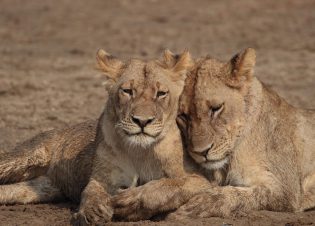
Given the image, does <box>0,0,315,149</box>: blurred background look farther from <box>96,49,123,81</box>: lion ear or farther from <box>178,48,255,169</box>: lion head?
<box>178,48,255,169</box>: lion head

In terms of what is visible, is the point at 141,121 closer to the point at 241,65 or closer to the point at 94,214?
the point at 94,214

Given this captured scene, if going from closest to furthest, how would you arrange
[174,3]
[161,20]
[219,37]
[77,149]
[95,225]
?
[95,225]
[77,149]
[219,37]
[161,20]
[174,3]

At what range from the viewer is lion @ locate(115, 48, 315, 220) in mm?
6559

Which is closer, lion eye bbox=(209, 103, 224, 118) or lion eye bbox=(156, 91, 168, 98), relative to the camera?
lion eye bbox=(156, 91, 168, 98)

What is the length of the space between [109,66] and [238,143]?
1118mm

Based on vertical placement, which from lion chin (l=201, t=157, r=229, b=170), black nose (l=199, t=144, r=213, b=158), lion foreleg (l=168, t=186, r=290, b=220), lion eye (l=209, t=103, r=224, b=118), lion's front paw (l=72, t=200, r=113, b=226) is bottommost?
lion's front paw (l=72, t=200, r=113, b=226)

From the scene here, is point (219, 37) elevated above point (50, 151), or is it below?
above

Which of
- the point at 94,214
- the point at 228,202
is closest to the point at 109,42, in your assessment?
the point at 228,202

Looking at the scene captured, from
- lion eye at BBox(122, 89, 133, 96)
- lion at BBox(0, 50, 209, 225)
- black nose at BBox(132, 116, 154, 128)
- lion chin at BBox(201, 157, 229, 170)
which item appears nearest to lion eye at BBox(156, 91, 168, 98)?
lion at BBox(0, 50, 209, 225)

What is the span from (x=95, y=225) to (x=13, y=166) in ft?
6.06

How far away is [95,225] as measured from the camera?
6.30 m

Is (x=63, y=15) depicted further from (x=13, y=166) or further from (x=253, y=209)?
(x=253, y=209)

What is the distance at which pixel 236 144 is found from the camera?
672 centimetres

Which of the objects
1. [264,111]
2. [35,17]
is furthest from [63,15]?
[264,111]
